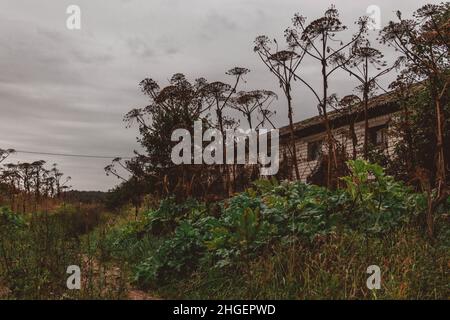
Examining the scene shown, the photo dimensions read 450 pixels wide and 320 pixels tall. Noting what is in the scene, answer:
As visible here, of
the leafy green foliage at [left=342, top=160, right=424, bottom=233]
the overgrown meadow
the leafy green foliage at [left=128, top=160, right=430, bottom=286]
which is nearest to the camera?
the overgrown meadow

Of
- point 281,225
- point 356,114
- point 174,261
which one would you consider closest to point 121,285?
point 174,261

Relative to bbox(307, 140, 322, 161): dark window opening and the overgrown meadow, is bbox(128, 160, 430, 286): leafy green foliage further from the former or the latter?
bbox(307, 140, 322, 161): dark window opening

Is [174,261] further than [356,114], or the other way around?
[356,114]

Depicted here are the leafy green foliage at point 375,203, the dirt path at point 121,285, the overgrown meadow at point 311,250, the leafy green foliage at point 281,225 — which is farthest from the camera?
the leafy green foliage at point 375,203

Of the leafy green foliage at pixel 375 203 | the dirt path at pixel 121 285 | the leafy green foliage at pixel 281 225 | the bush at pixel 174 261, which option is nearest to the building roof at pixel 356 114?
the leafy green foliage at pixel 375 203

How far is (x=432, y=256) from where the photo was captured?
5629 millimetres

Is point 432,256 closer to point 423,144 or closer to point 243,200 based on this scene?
point 243,200

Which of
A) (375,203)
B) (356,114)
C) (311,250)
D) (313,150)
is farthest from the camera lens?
(313,150)

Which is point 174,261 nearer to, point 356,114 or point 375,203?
point 375,203

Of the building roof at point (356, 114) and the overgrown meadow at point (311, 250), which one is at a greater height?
the building roof at point (356, 114)

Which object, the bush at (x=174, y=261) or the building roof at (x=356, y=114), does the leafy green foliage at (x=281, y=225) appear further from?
the building roof at (x=356, y=114)

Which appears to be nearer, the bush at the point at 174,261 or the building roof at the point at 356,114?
the bush at the point at 174,261

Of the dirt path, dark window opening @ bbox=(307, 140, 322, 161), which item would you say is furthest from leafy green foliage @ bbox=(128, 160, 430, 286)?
dark window opening @ bbox=(307, 140, 322, 161)
